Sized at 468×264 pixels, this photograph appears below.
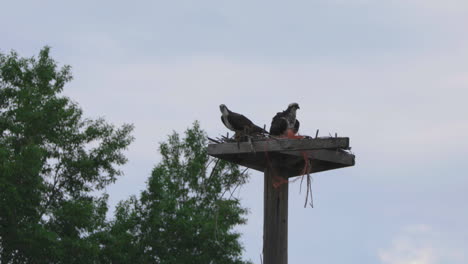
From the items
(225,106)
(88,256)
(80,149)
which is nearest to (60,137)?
(80,149)

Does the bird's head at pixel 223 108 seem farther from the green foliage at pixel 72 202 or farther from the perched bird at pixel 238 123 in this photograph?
the green foliage at pixel 72 202

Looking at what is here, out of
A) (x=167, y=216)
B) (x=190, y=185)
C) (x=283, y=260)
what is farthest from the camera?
(x=190, y=185)

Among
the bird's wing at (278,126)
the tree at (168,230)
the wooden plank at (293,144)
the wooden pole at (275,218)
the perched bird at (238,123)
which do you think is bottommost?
the wooden pole at (275,218)

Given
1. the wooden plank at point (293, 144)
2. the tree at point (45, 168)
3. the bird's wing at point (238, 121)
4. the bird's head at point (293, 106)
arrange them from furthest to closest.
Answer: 1. the tree at point (45, 168)
2. the bird's head at point (293, 106)
3. the bird's wing at point (238, 121)
4. the wooden plank at point (293, 144)

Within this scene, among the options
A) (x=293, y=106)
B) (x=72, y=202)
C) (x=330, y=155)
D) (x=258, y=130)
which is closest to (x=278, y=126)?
(x=258, y=130)

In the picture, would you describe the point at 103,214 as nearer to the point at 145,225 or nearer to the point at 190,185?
the point at 145,225

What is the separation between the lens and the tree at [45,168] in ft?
72.9

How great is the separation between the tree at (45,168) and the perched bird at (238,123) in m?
12.1

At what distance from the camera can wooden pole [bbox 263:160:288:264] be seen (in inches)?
308

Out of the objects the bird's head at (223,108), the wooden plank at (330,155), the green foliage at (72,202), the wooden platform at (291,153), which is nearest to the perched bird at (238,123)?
the bird's head at (223,108)

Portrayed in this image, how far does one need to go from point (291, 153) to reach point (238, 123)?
2.38 meters

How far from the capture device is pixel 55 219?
77.5ft

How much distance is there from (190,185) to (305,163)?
22.3 metres

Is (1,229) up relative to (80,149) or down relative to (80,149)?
down
